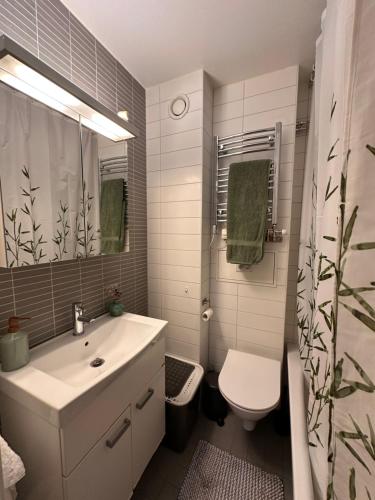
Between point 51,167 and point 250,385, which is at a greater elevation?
point 51,167

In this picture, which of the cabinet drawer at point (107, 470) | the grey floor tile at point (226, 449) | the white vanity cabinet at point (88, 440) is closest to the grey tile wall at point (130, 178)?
the white vanity cabinet at point (88, 440)

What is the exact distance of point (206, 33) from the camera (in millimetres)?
1188

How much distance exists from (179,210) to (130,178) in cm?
44

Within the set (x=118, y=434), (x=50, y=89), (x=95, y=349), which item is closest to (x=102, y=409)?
(x=118, y=434)

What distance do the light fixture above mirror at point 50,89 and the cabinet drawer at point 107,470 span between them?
148cm

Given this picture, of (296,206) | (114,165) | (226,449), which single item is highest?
(114,165)

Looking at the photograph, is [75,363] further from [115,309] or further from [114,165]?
[114,165]

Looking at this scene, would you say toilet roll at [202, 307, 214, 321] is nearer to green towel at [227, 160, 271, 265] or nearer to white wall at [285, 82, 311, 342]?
green towel at [227, 160, 271, 265]

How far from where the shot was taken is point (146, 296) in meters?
1.82

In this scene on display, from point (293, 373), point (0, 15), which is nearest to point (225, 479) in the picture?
point (293, 373)

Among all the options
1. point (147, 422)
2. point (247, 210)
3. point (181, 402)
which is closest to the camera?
point (147, 422)

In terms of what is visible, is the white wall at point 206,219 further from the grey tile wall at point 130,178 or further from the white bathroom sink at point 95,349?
the white bathroom sink at point 95,349

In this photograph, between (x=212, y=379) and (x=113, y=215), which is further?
(x=212, y=379)

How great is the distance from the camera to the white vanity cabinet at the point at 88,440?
2.26ft
